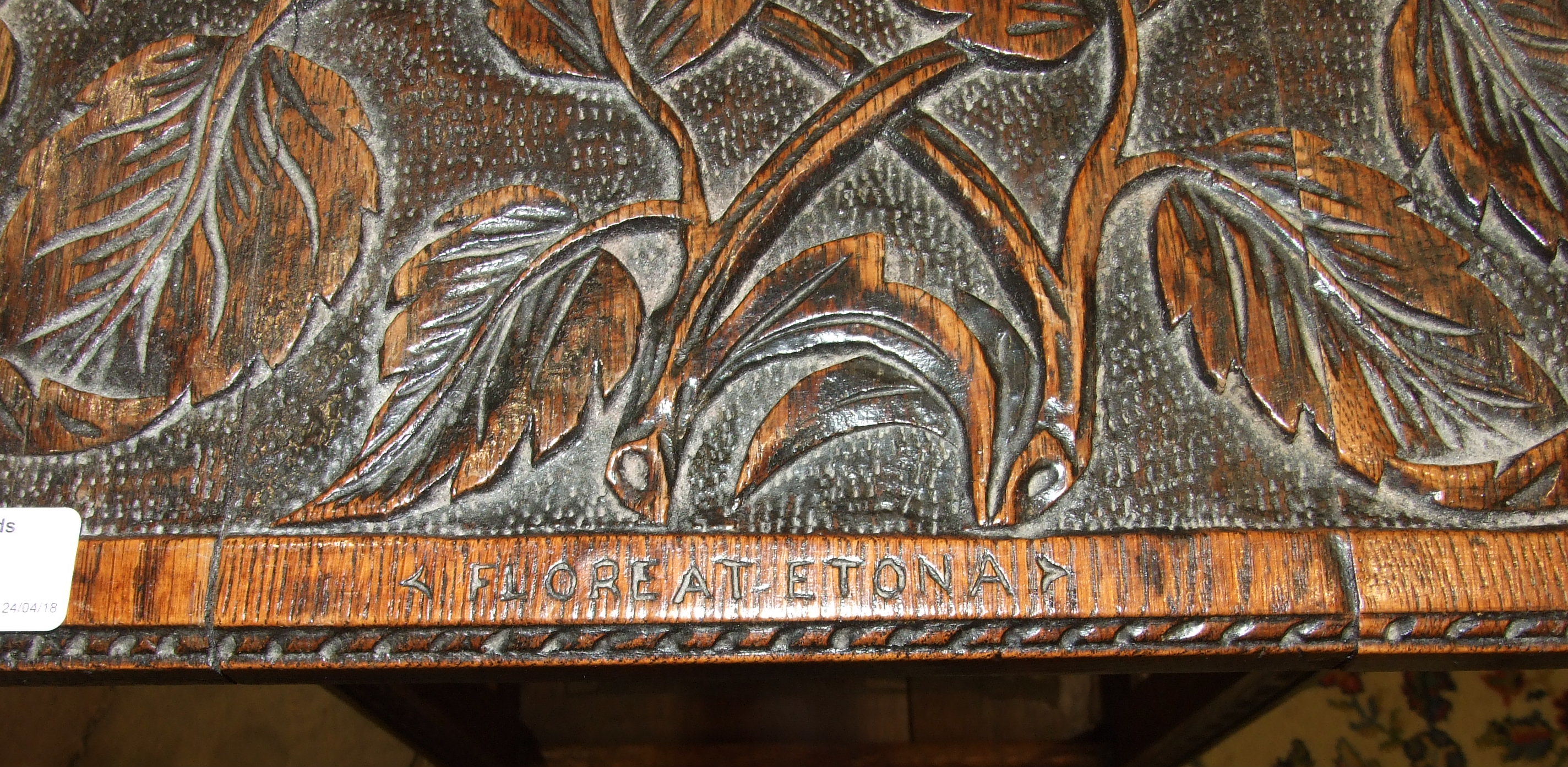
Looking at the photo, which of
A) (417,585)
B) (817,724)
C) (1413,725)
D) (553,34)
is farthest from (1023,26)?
(1413,725)

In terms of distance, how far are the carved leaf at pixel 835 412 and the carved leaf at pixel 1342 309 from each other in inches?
9.7

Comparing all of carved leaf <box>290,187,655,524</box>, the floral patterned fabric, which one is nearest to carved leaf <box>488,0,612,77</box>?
carved leaf <box>290,187,655,524</box>

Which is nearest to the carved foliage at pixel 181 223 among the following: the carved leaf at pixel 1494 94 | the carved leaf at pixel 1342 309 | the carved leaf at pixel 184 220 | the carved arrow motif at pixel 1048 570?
the carved leaf at pixel 184 220

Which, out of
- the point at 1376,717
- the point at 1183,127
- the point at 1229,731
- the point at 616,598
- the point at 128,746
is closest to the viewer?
the point at 616,598

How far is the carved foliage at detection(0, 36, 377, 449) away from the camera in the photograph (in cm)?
86

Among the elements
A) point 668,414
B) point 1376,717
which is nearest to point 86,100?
point 668,414

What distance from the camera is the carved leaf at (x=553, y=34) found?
0.91 m

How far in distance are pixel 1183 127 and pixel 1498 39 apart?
32 centimetres

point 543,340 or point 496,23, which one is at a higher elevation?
point 496,23

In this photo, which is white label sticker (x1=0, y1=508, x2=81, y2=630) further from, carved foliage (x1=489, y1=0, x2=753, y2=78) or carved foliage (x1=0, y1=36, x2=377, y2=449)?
carved foliage (x1=489, y1=0, x2=753, y2=78)

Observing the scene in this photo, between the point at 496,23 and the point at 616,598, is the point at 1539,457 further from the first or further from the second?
the point at 496,23

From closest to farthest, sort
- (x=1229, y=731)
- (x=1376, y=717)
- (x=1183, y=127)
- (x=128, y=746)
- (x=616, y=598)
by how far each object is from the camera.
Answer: (x=616, y=598), (x=1183, y=127), (x=1229, y=731), (x=128, y=746), (x=1376, y=717)

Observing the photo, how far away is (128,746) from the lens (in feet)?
5.10

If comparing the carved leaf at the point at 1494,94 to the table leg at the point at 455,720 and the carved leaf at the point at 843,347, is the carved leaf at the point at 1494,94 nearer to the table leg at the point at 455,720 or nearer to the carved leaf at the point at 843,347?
the carved leaf at the point at 843,347
